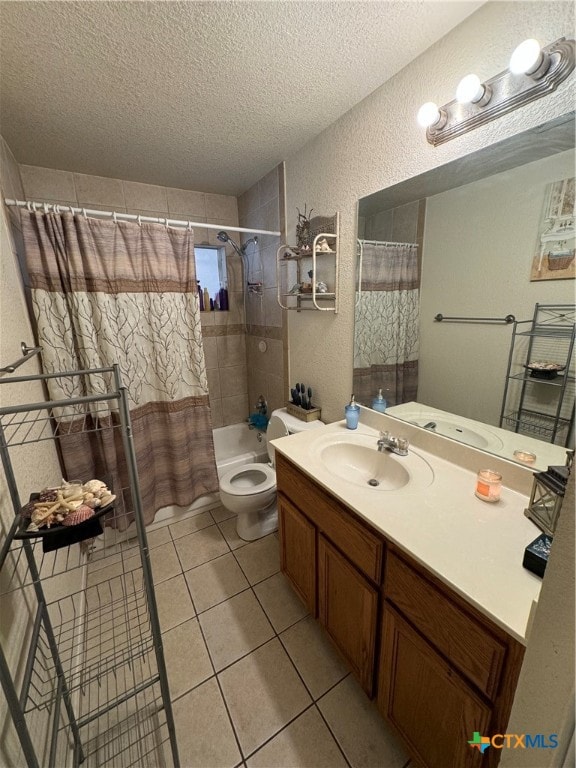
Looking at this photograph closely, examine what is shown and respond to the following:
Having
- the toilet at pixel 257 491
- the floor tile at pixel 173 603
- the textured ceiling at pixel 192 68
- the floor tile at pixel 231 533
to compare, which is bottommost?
the floor tile at pixel 173 603

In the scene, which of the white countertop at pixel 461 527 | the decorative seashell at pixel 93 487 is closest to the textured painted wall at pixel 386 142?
the white countertop at pixel 461 527

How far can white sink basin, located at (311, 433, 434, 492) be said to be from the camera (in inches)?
48.2

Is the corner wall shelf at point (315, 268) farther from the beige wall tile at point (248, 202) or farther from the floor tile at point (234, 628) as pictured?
the floor tile at point (234, 628)

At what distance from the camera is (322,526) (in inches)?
47.6

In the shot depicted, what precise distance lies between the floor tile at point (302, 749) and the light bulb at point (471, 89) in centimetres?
225

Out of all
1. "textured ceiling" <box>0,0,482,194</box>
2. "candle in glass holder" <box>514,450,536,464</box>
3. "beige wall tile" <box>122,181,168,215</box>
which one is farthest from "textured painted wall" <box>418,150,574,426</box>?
"beige wall tile" <box>122,181,168,215</box>

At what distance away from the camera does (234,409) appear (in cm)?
295

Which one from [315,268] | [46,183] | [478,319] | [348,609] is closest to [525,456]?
[478,319]

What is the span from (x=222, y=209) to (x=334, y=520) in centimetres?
262

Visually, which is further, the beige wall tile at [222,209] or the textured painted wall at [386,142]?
the beige wall tile at [222,209]

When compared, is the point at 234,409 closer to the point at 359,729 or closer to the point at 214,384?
the point at 214,384

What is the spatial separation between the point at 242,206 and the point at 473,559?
9.31 ft

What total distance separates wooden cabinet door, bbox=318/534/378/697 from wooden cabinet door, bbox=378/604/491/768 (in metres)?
0.06

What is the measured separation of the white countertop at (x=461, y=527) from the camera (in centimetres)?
69
